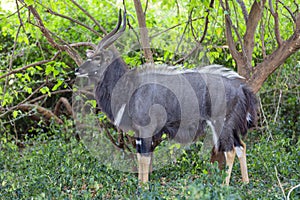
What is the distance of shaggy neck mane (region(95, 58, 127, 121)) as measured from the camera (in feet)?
17.9

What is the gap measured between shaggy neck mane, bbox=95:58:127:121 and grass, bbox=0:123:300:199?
0.74 meters

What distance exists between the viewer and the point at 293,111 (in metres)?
8.59

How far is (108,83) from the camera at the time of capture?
5.50 m

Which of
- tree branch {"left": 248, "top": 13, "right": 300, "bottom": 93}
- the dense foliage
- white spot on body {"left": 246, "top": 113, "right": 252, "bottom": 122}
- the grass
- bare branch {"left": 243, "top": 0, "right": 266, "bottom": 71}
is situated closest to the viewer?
the grass

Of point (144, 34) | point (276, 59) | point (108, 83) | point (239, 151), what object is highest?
point (144, 34)

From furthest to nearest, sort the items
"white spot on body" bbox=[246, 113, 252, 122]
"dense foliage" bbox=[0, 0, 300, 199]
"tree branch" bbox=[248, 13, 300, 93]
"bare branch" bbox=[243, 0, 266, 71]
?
"bare branch" bbox=[243, 0, 266, 71] → "tree branch" bbox=[248, 13, 300, 93] → "white spot on body" bbox=[246, 113, 252, 122] → "dense foliage" bbox=[0, 0, 300, 199]

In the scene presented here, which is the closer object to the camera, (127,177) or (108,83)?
(127,177)

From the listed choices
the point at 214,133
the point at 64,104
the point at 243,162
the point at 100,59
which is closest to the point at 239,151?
the point at 243,162

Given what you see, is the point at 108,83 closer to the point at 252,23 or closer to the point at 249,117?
the point at 249,117

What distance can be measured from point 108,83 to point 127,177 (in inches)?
46.4

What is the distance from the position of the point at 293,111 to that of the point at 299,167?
3.49 metres

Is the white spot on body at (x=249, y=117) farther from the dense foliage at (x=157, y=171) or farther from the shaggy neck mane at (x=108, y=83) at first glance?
the shaggy neck mane at (x=108, y=83)

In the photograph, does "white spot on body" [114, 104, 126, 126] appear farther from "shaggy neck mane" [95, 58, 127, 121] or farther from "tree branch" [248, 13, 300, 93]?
"tree branch" [248, 13, 300, 93]

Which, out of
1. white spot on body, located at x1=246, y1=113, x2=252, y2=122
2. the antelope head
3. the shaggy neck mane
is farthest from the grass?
the antelope head
